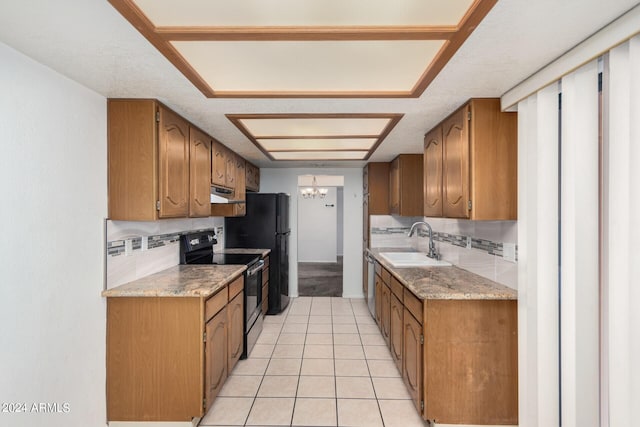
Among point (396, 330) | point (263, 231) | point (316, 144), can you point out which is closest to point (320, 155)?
point (316, 144)

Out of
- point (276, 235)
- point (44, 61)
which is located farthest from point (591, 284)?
point (276, 235)

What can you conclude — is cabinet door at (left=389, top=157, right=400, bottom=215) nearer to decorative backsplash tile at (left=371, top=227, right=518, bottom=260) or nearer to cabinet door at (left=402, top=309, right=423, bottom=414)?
decorative backsplash tile at (left=371, top=227, right=518, bottom=260)

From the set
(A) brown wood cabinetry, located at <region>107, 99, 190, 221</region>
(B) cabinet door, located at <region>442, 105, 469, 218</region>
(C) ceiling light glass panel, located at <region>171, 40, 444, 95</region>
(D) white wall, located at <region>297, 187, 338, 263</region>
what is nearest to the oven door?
(A) brown wood cabinetry, located at <region>107, 99, 190, 221</region>

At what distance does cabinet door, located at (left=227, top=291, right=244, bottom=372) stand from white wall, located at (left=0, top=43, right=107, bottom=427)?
83 cm

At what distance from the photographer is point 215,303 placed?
214cm

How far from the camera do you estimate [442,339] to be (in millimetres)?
1931

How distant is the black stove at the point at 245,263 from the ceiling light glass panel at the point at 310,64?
1678mm

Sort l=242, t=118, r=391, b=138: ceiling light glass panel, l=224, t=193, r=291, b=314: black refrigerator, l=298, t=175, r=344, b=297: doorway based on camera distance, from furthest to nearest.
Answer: l=298, t=175, r=344, b=297: doorway
l=224, t=193, r=291, b=314: black refrigerator
l=242, t=118, r=391, b=138: ceiling light glass panel

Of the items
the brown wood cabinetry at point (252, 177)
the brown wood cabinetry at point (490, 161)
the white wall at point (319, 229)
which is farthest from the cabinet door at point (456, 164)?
the white wall at point (319, 229)

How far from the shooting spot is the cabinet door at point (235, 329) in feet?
8.07

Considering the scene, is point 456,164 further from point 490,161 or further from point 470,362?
point 470,362

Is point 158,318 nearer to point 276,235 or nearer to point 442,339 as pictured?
point 442,339

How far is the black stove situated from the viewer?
114 inches

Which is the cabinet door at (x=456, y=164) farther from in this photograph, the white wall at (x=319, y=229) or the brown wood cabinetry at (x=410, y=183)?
the white wall at (x=319, y=229)
